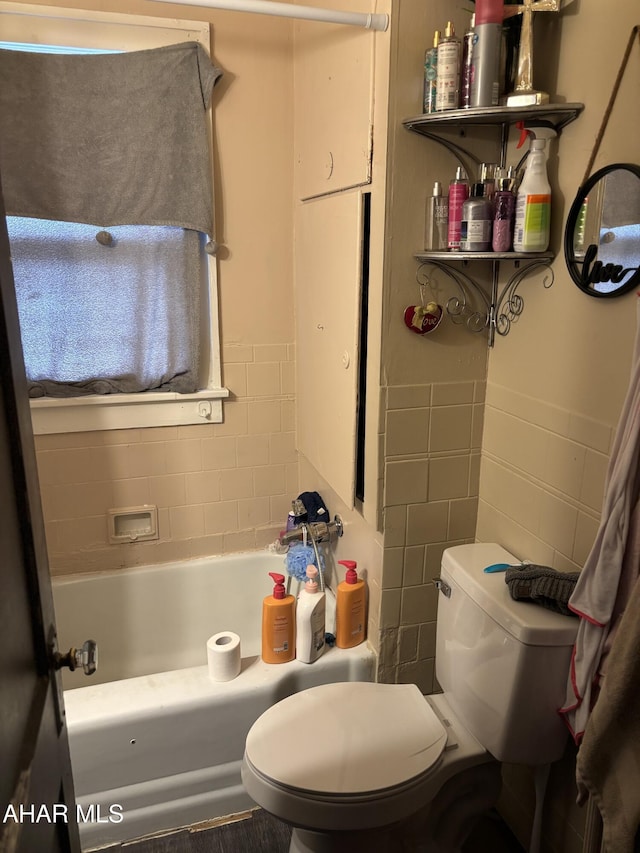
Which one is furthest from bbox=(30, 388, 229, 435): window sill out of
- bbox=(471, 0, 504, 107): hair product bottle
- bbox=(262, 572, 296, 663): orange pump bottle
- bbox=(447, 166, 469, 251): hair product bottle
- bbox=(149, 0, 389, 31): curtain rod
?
bbox=(471, 0, 504, 107): hair product bottle

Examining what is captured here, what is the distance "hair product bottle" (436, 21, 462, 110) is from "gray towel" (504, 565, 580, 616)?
3.46ft

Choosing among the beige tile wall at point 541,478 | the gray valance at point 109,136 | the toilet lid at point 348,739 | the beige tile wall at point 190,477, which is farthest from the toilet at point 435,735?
the gray valance at point 109,136

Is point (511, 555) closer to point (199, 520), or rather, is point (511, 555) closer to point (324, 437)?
point (324, 437)

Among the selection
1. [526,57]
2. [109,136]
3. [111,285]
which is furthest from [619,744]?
[109,136]

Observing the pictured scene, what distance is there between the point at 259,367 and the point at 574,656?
4.96 feet

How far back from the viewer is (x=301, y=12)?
148 cm

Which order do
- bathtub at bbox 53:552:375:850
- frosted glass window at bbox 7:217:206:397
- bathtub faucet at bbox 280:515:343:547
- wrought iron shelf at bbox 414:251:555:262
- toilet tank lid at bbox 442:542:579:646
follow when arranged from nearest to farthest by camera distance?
toilet tank lid at bbox 442:542:579:646, wrought iron shelf at bbox 414:251:555:262, bathtub at bbox 53:552:375:850, frosted glass window at bbox 7:217:206:397, bathtub faucet at bbox 280:515:343:547

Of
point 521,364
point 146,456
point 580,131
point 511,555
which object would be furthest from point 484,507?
point 146,456

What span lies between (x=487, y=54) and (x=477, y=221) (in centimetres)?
34

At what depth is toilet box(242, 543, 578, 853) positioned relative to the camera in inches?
52.7

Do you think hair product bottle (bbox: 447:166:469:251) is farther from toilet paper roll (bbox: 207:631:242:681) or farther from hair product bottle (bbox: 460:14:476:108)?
toilet paper roll (bbox: 207:631:242:681)

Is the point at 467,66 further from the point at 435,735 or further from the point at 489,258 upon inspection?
the point at 435,735

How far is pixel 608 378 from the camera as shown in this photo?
132 centimetres

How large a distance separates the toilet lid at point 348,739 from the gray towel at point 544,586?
1.30 feet
